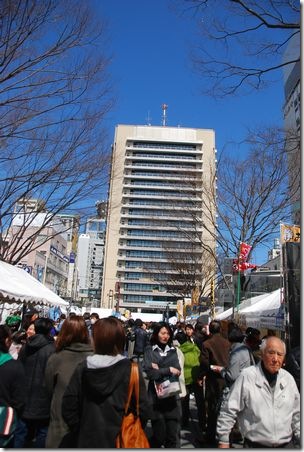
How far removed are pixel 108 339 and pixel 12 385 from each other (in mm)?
973

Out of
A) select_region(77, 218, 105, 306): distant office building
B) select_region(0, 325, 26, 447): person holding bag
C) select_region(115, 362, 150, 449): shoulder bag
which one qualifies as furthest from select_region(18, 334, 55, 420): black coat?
select_region(77, 218, 105, 306): distant office building

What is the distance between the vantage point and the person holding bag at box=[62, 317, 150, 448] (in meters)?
2.46

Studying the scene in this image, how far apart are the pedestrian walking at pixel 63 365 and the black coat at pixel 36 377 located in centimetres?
58

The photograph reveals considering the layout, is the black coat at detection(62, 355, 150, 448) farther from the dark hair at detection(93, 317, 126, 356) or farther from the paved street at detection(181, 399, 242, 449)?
the paved street at detection(181, 399, 242, 449)

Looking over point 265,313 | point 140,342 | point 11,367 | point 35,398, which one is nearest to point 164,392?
point 35,398

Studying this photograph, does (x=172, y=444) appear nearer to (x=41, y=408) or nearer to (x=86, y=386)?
(x=41, y=408)

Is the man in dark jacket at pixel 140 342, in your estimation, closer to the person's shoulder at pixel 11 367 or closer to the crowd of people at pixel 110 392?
the crowd of people at pixel 110 392

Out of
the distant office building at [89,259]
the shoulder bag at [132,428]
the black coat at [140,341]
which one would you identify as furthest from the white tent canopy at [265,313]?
the distant office building at [89,259]

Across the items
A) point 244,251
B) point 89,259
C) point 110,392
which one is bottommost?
point 110,392

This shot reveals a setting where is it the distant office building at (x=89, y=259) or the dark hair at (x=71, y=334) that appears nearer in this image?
the dark hair at (x=71, y=334)

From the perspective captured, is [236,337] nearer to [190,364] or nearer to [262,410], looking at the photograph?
A: [190,364]

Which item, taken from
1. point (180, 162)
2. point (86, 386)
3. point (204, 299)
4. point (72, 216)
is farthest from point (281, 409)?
point (180, 162)

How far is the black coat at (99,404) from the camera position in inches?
96.9

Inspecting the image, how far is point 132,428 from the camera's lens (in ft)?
8.34
